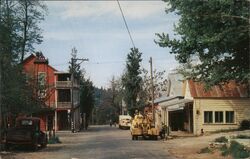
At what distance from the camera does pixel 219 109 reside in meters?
53.4

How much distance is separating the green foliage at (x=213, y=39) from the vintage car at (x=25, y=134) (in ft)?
36.3

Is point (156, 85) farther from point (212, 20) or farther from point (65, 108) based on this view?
point (212, 20)

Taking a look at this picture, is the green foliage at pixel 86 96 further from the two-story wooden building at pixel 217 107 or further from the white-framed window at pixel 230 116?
the white-framed window at pixel 230 116

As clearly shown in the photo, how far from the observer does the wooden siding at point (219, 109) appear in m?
52.8

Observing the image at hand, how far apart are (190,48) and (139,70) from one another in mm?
70191

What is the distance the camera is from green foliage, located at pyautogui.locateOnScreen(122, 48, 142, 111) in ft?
318

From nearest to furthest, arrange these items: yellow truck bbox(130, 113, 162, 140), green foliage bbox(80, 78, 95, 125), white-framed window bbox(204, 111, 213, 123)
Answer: yellow truck bbox(130, 113, 162, 140) < white-framed window bbox(204, 111, 213, 123) < green foliage bbox(80, 78, 95, 125)

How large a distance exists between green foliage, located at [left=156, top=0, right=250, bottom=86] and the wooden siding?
22499 millimetres

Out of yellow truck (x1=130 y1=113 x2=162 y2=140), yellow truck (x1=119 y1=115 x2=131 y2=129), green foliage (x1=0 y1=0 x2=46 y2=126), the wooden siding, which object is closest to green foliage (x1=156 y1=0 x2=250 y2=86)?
green foliage (x1=0 y1=0 x2=46 y2=126)

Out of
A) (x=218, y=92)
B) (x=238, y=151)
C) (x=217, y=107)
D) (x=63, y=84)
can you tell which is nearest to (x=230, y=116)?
(x=217, y=107)

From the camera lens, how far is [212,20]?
2559cm

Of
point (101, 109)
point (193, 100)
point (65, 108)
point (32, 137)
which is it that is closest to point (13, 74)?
point (32, 137)

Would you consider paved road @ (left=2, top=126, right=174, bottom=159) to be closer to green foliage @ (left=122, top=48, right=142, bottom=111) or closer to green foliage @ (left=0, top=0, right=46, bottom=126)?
green foliage @ (left=0, top=0, right=46, bottom=126)

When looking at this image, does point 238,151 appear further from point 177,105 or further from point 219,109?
point 177,105
